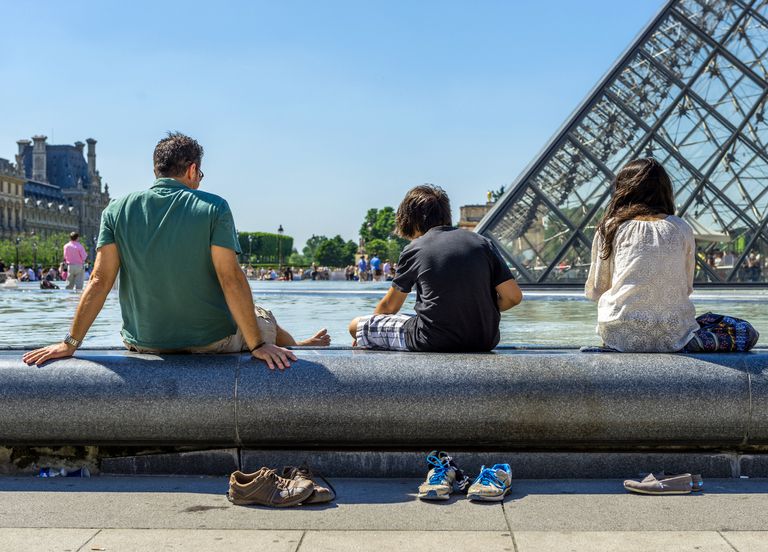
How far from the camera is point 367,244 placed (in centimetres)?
13438

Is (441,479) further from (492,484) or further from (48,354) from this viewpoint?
(48,354)

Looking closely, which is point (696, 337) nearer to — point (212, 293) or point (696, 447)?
point (696, 447)

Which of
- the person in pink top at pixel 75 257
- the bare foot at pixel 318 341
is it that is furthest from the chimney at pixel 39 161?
the bare foot at pixel 318 341

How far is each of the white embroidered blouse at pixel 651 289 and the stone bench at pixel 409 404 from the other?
0.55 ft

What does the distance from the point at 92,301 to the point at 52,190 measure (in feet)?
501

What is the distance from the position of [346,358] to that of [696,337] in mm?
1398

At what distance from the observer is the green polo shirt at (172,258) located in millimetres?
3764

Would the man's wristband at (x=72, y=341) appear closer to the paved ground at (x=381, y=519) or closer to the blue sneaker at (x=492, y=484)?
the paved ground at (x=381, y=519)

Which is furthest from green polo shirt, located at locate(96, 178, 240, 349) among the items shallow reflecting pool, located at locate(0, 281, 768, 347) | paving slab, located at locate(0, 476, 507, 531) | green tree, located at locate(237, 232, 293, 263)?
green tree, located at locate(237, 232, 293, 263)

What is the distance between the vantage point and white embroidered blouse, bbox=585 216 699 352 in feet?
Answer: 12.6

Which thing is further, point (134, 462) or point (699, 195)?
point (699, 195)

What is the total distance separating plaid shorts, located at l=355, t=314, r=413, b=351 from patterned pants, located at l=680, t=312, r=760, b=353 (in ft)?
3.75

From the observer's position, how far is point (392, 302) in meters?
4.31

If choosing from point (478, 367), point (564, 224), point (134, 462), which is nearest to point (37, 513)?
point (134, 462)
